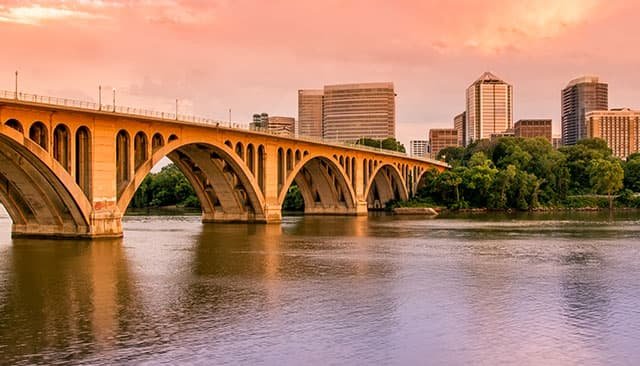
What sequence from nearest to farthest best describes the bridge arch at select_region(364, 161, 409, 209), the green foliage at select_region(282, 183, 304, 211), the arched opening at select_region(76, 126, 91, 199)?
the arched opening at select_region(76, 126, 91, 199)
the bridge arch at select_region(364, 161, 409, 209)
the green foliage at select_region(282, 183, 304, 211)

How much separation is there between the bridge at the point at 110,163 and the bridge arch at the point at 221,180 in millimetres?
115

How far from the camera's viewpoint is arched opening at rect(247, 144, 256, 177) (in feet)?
268

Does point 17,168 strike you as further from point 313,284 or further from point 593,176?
point 593,176

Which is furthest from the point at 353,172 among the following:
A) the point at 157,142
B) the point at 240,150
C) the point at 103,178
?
the point at 103,178

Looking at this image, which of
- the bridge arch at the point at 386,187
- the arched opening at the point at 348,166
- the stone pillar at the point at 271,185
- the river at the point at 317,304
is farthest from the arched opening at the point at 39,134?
the bridge arch at the point at 386,187

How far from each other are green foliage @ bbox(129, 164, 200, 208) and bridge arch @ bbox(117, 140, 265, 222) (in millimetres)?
63600

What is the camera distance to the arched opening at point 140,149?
62397mm

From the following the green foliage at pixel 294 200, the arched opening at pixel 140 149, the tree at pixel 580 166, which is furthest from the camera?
the tree at pixel 580 166

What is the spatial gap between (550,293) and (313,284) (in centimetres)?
1095

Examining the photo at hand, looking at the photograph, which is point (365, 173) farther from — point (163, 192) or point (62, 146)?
point (62, 146)

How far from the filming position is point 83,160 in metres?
55.3

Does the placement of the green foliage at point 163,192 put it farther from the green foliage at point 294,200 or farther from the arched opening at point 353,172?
the arched opening at point 353,172

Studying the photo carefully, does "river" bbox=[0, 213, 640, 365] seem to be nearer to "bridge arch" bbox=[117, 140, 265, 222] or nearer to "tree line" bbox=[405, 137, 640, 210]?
"bridge arch" bbox=[117, 140, 265, 222]

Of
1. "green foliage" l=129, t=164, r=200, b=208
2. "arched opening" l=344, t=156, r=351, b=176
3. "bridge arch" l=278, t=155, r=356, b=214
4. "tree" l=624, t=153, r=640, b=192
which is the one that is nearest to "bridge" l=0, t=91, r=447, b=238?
"bridge arch" l=278, t=155, r=356, b=214
